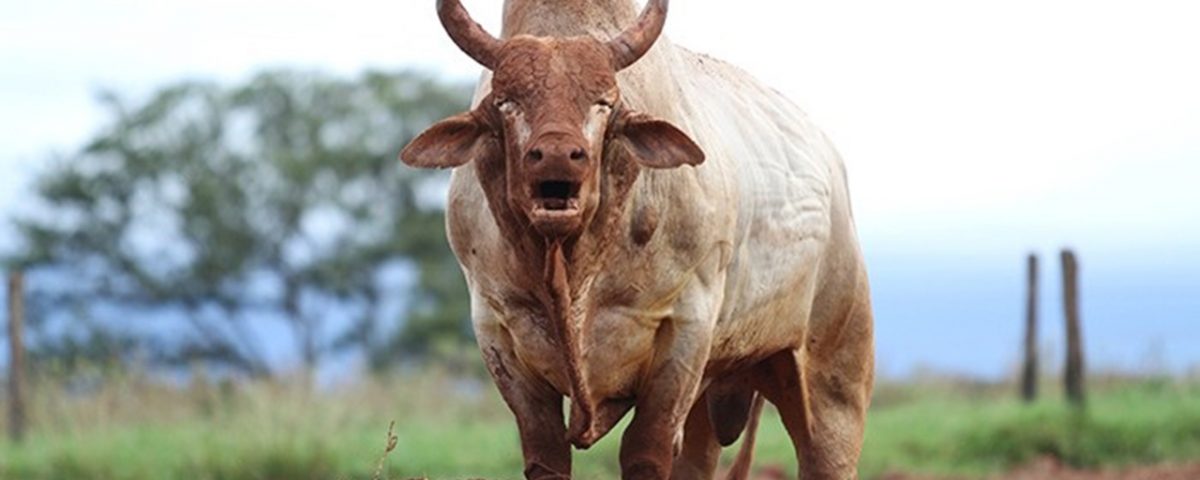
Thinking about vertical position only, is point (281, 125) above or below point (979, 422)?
above

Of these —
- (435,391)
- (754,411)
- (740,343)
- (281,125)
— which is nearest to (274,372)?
(435,391)

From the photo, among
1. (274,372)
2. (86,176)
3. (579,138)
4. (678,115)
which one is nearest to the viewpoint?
(579,138)

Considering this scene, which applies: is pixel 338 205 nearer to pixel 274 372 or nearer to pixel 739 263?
pixel 274 372

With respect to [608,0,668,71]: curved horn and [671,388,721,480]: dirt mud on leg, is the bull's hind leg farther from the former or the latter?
[608,0,668,71]: curved horn

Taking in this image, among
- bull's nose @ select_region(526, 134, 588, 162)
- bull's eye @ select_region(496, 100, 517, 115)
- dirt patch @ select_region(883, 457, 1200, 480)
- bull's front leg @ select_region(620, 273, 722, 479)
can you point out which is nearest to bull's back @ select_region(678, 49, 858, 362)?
bull's front leg @ select_region(620, 273, 722, 479)

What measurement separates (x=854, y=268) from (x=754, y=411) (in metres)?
0.96

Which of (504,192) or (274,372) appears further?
(274,372)

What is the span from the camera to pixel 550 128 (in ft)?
17.4

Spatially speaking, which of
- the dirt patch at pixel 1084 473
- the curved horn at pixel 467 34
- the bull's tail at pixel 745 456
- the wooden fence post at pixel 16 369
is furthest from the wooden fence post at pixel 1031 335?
the curved horn at pixel 467 34

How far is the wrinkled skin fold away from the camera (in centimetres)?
555

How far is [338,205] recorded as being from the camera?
120 ft

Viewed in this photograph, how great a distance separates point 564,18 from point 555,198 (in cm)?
101

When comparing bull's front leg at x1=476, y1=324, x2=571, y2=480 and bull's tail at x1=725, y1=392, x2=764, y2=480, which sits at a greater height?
bull's front leg at x1=476, y1=324, x2=571, y2=480

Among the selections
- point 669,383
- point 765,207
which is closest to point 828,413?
point 765,207
